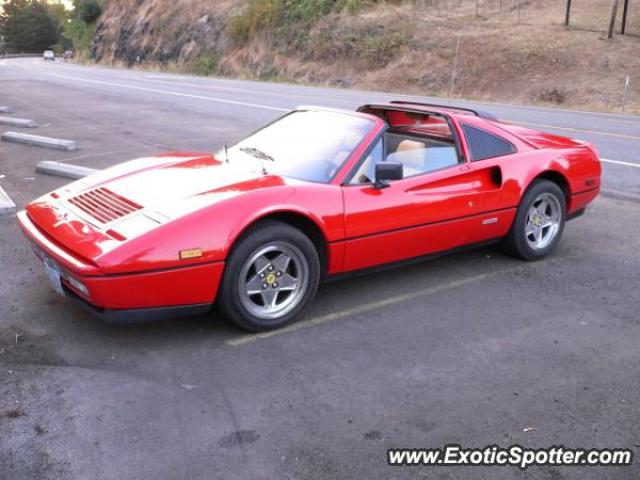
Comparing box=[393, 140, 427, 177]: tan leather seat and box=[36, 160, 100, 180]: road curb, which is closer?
box=[393, 140, 427, 177]: tan leather seat

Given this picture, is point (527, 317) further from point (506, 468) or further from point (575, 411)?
point (506, 468)

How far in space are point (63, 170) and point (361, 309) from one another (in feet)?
16.8

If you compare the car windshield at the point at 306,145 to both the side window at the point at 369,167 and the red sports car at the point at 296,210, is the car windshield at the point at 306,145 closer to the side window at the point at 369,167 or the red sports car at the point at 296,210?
the red sports car at the point at 296,210

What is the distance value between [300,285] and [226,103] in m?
15.0

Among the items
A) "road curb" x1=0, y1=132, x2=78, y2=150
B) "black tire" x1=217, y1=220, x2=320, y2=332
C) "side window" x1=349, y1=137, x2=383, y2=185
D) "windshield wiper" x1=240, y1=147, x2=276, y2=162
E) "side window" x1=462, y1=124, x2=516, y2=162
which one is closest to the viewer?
"black tire" x1=217, y1=220, x2=320, y2=332

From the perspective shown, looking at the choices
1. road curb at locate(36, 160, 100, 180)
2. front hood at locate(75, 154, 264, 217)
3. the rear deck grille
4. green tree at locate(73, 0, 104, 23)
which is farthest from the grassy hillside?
the rear deck grille

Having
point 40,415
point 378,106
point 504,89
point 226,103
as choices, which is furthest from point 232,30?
point 40,415

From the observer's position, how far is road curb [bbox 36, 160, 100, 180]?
26.4ft

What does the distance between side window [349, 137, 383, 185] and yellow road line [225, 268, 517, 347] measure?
87cm

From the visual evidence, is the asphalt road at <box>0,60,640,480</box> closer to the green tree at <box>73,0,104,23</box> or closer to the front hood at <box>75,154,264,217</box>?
the front hood at <box>75,154,264,217</box>

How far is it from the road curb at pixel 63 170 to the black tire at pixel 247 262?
4650mm

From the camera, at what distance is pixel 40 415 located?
125 inches

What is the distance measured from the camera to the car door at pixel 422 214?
445 cm

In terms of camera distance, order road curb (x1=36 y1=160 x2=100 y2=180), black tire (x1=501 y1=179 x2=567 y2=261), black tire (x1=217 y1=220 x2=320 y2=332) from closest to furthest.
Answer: black tire (x1=217 y1=220 x2=320 y2=332)
black tire (x1=501 y1=179 x2=567 y2=261)
road curb (x1=36 y1=160 x2=100 y2=180)
